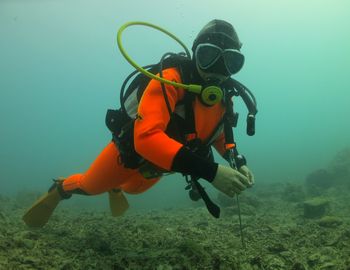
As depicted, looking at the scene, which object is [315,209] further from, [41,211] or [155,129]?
[155,129]

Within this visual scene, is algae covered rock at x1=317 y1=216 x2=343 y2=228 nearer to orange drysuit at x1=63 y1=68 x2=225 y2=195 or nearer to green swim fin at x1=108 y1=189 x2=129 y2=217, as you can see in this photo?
orange drysuit at x1=63 y1=68 x2=225 y2=195

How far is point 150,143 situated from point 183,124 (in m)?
0.76

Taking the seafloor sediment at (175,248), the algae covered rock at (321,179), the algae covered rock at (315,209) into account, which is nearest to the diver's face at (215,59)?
the seafloor sediment at (175,248)

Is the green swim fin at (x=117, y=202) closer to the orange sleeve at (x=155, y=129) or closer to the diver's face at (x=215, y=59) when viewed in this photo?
the orange sleeve at (x=155, y=129)

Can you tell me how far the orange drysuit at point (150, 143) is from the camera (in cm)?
338

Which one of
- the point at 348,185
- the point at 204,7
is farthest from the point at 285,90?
the point at 348,185

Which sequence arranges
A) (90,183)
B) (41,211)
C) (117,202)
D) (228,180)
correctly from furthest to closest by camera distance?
(117,202) → (41,211) → (90,183) → (228,180)

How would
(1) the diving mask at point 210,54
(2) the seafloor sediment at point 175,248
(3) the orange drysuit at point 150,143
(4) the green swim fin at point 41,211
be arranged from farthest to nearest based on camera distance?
(4) the green swim fin at point 41,211
(1) the diving mask at point 210,54
(2) the seafloor sediment at point 175,248
(3) the orange drysuit at point 150,143

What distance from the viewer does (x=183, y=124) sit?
404cm

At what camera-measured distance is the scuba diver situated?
10.9 feet

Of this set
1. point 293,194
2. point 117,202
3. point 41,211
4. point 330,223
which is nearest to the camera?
point 41,211

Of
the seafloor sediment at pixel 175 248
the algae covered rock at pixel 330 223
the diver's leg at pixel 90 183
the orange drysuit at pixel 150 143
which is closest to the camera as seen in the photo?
the orange drysuit at pixel 150 143

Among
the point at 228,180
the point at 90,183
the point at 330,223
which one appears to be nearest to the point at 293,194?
the point at 330,223

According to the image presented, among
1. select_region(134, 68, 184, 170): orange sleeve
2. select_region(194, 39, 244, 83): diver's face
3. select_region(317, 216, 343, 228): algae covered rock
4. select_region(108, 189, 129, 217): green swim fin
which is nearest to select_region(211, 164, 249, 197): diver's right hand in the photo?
select_region(134, 68, 184, 170): orange sleeve
